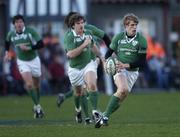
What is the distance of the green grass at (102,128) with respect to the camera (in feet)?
48.3

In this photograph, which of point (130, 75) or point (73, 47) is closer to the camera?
point (130, 75)

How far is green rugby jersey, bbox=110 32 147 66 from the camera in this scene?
1611cm

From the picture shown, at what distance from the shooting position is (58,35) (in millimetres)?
36938

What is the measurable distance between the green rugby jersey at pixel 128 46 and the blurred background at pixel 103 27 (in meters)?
13.2

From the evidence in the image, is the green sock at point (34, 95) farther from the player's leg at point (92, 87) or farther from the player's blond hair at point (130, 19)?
the player's blond hair at point (130, 19)

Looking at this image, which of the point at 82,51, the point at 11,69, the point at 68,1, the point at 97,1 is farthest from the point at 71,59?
the point at 97,1

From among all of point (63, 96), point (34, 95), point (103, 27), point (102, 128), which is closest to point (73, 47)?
point (102, 128)

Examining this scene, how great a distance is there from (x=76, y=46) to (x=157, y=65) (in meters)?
18.7

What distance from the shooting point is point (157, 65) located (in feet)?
117

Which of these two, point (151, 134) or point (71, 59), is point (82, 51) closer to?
point (71, 59)

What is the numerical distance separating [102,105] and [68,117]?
443 centimetres

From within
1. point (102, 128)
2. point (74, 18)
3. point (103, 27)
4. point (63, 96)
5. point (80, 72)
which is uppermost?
point (74, 18)

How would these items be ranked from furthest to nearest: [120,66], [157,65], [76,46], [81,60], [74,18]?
A: [157,65]
[81,60]
[76,46]
[74,18]
[120,66]

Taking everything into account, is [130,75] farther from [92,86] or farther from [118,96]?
[92,86]
